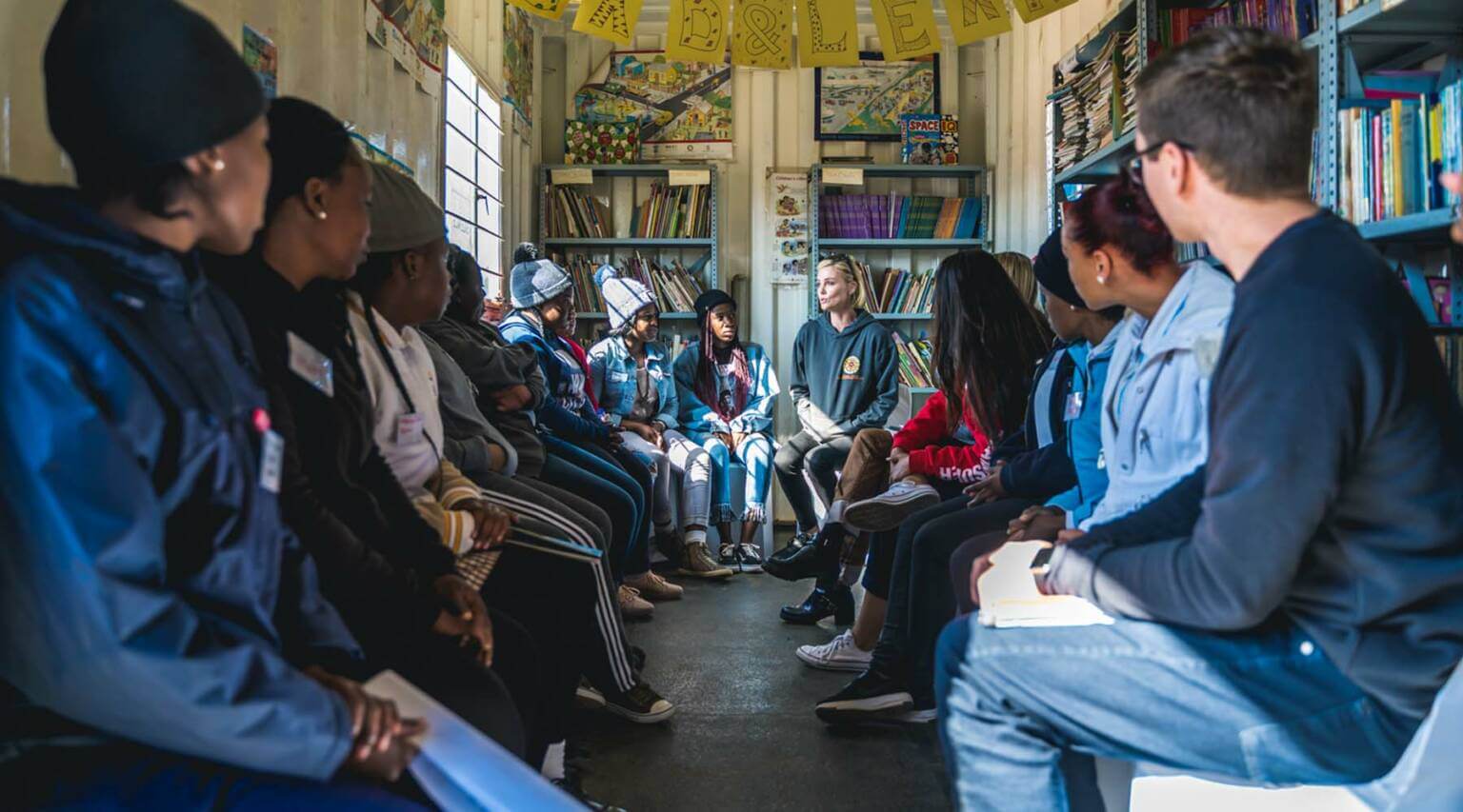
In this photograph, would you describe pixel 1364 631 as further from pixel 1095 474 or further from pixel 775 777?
pixel 775 777

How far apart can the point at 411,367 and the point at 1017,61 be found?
15.9 feet

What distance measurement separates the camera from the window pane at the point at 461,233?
15.2 feet

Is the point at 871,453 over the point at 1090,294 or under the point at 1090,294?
under

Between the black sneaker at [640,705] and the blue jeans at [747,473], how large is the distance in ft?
8.44

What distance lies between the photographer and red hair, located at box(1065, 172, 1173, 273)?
6.04 feet

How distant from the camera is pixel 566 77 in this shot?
6598mm

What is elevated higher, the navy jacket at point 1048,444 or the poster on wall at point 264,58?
the poster on wall at point 264,58

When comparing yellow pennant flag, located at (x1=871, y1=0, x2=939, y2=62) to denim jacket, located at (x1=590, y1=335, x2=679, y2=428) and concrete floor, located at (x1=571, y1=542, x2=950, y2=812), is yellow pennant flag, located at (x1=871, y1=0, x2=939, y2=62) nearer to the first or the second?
denim jacket, located at (x1=590, y1=335, x2=679, y2=428)

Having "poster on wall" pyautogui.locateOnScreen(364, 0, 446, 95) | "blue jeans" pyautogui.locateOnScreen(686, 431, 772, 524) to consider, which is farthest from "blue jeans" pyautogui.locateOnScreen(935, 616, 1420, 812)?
"blue jeans" pyautogui.locateOnScreen(686, 431, 772, 524)

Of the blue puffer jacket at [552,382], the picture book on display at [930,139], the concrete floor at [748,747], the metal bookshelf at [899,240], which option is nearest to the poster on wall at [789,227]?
the metal bookshelf at [899,240]

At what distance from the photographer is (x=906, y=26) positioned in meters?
4.21

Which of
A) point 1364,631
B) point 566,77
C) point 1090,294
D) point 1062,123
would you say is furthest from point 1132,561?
point 566,77

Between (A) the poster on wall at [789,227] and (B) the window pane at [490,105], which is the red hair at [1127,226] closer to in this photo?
(B) the window pane at [490,105]

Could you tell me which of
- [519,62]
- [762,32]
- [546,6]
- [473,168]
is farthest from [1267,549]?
[519,62]
